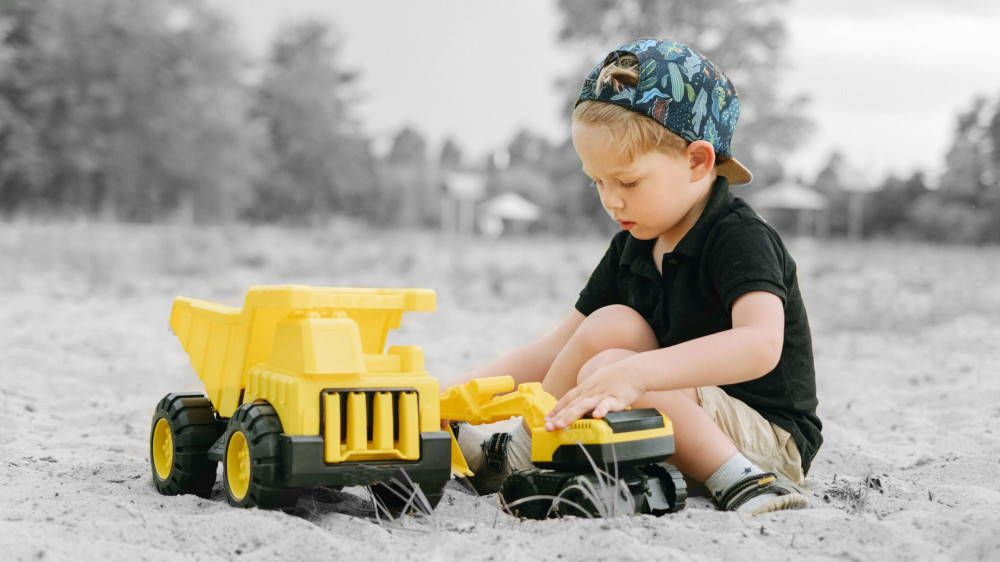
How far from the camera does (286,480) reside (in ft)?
5.29

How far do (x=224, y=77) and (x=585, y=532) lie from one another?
26269mm

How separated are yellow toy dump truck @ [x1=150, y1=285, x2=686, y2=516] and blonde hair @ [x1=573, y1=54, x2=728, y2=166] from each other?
54 cm

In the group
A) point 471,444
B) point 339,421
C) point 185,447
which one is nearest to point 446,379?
point 471,444

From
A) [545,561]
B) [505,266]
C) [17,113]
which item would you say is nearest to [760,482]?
[545,561]

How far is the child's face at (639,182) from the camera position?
1897mm

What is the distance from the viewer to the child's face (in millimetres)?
1897

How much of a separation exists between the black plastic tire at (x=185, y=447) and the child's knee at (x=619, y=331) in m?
0.90

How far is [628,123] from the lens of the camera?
6.18ft

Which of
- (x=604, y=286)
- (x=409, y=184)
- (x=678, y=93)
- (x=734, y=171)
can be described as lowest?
(x=604, y=286)

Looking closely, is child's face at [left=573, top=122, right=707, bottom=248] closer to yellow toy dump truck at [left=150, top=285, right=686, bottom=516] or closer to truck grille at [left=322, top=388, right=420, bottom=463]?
yellow toy dump truck at [left=150, top=285, right=686, bottom=516]

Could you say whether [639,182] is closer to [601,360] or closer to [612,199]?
[612,199]

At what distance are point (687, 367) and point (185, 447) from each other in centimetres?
111

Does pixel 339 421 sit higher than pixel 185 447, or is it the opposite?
pixel 339 421

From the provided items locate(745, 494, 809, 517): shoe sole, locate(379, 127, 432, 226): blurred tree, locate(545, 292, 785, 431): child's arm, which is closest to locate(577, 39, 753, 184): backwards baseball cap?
locate(545, 292, 785, 431): child's arm
